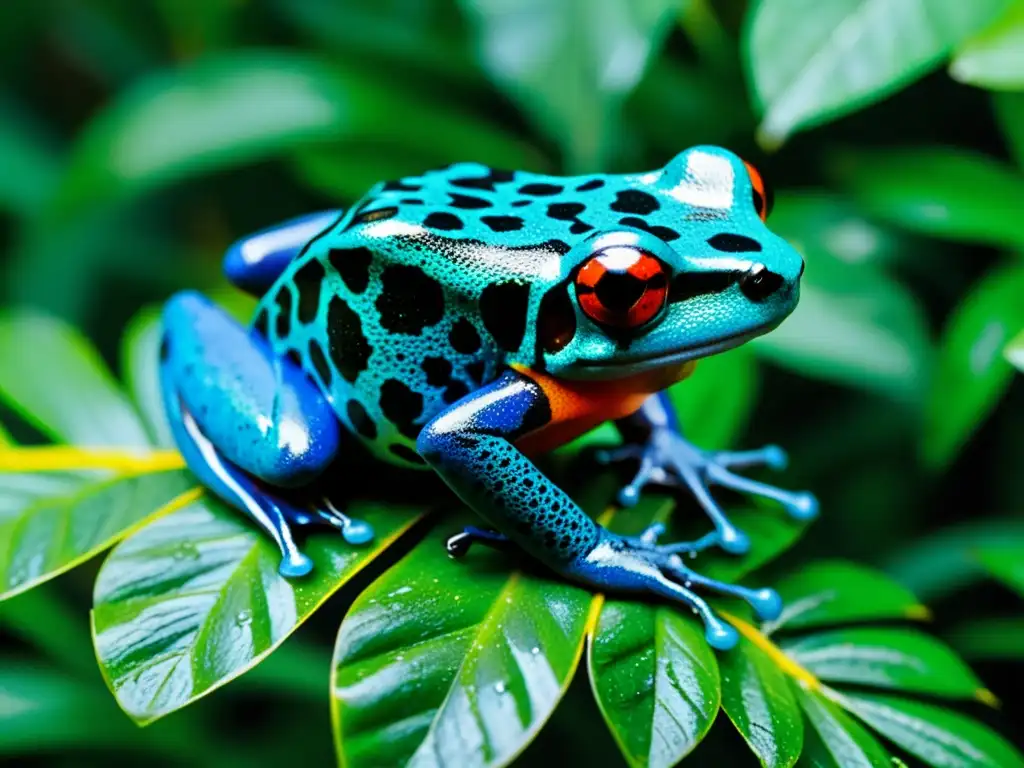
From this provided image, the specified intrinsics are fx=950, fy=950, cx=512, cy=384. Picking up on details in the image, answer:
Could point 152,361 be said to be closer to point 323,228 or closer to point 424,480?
point 323,228

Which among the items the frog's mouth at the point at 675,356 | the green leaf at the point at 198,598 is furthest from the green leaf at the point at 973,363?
the green leaf at the point at 198,598

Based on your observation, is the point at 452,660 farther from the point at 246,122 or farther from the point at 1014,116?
the point at 246,122

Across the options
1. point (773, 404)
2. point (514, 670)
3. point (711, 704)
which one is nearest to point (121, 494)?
point (514, 670)

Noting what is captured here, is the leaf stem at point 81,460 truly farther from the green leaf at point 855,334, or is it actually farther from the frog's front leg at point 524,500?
the green leaf at point 855,334

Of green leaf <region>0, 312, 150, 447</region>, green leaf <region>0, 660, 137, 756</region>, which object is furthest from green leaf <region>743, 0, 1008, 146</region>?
green leaf <region>0, 660, 137, 756</region>

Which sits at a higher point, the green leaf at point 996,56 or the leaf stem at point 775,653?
the green leaf at point 996,56

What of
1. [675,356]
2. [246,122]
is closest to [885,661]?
[675,356]
